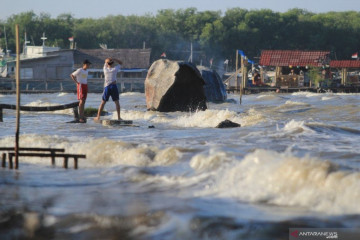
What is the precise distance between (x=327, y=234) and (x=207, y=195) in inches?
63.5

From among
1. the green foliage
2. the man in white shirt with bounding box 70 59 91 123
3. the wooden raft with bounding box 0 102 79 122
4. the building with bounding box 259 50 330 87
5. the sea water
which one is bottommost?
the sea water

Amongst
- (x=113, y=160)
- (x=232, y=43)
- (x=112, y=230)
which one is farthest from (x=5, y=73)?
(x=112, y=230)

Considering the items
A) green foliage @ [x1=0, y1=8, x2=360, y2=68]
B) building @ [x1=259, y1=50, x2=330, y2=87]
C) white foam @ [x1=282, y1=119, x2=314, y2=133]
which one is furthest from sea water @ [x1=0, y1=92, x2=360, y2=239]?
green foliage @ [x1=0, y1=8, x2=360, y2=68]

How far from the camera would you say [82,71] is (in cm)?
1378

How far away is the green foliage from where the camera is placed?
280 ft

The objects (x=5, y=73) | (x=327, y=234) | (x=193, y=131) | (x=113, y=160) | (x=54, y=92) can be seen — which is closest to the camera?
(x=327, y=234)

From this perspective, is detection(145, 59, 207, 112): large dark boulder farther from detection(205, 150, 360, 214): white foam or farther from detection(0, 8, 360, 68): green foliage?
detection(0, 8, 360, 68): green foliage

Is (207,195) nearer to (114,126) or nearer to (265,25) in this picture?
(114,126)

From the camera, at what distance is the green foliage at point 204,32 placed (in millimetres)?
85312

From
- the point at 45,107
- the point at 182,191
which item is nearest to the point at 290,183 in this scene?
the point at 182,191

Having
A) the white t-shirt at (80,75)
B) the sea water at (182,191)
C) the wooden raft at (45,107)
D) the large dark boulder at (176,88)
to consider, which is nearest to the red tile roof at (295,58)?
the large dark boulder at (176,88)

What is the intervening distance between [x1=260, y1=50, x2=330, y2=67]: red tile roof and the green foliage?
29608mm

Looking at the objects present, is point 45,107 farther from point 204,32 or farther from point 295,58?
point 204,32

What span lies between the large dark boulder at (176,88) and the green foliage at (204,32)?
61400mm
